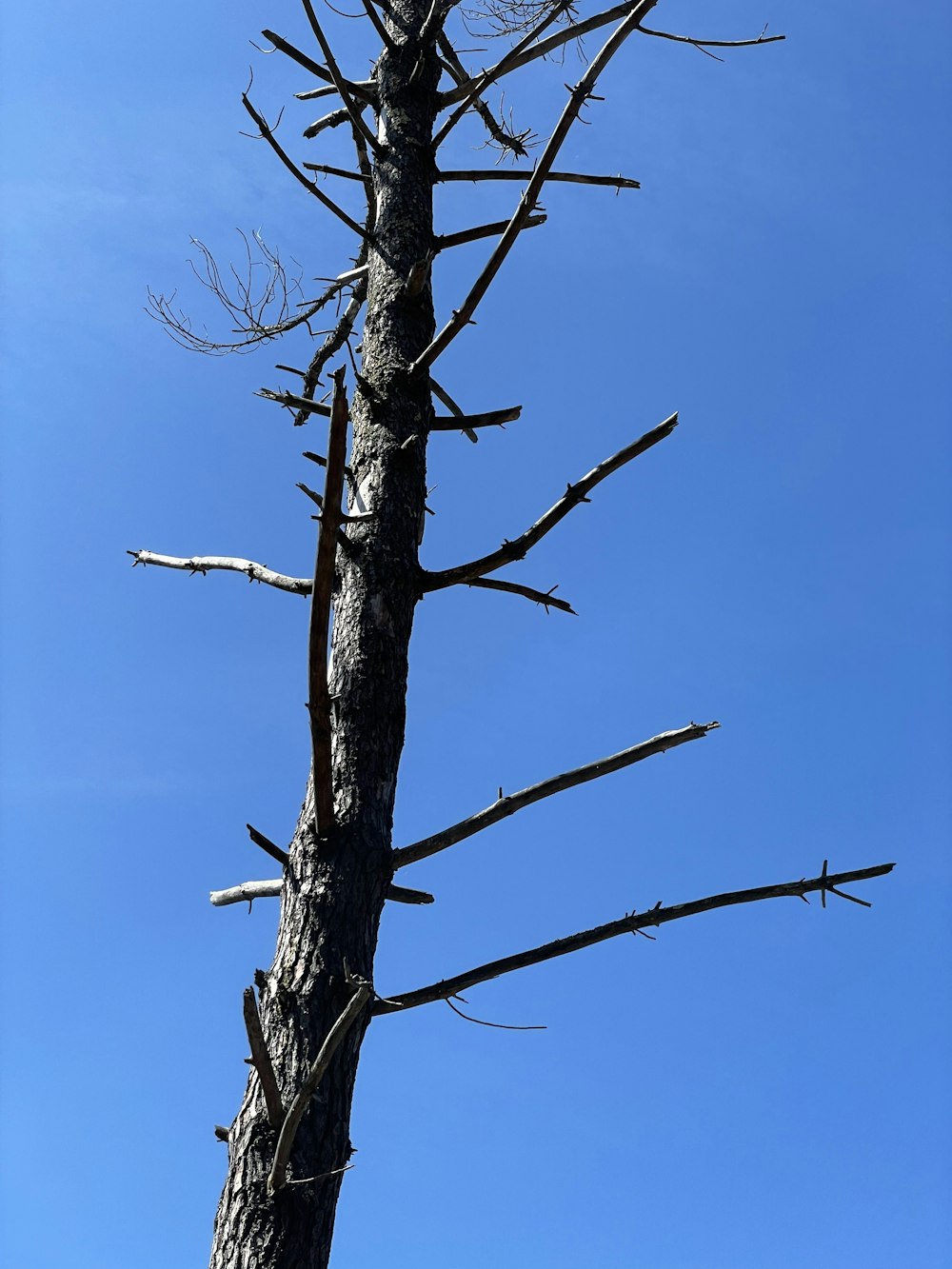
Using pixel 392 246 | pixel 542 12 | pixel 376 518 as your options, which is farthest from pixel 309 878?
pixel 542 12

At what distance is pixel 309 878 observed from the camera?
104 inches

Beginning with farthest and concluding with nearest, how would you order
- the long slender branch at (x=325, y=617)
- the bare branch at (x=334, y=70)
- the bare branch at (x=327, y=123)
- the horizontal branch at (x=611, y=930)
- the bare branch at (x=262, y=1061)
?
the bare branch at (x=327, y=123) < the bare branch at (x=334, y=70) < the horizontal branch at (x=611, y=930) < the long slender branch at (x=325, y=617) < the bare branch at (x=262, y=1061)

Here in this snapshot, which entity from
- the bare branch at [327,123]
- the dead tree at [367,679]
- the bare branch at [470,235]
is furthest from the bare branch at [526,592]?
the bare branch at [327,123]

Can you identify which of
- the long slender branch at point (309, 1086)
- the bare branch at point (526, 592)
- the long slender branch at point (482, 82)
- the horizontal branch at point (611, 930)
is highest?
the long slender branch at point (482, 82)

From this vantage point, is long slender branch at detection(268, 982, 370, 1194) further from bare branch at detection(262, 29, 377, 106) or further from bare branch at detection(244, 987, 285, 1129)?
bare branch at detection(262, 29, 377, 106)

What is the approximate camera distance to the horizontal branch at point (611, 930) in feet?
8.96

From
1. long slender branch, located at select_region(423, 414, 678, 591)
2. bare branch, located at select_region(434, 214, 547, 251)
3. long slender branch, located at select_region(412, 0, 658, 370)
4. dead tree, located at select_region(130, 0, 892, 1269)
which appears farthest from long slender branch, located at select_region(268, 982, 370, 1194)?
bare branch, located at select_region(434, 214, 547, 251)

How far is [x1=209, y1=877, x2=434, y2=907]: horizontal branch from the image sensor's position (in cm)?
307

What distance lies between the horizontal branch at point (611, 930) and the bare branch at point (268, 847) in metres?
0.44

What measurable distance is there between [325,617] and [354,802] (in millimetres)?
574

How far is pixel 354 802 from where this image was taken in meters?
2.75

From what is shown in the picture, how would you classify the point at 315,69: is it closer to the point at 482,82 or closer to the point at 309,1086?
the point at 482,82

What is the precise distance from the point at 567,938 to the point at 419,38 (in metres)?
3.61

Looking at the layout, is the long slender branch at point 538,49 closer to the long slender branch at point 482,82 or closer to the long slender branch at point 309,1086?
the long slender branch at point 482,82
